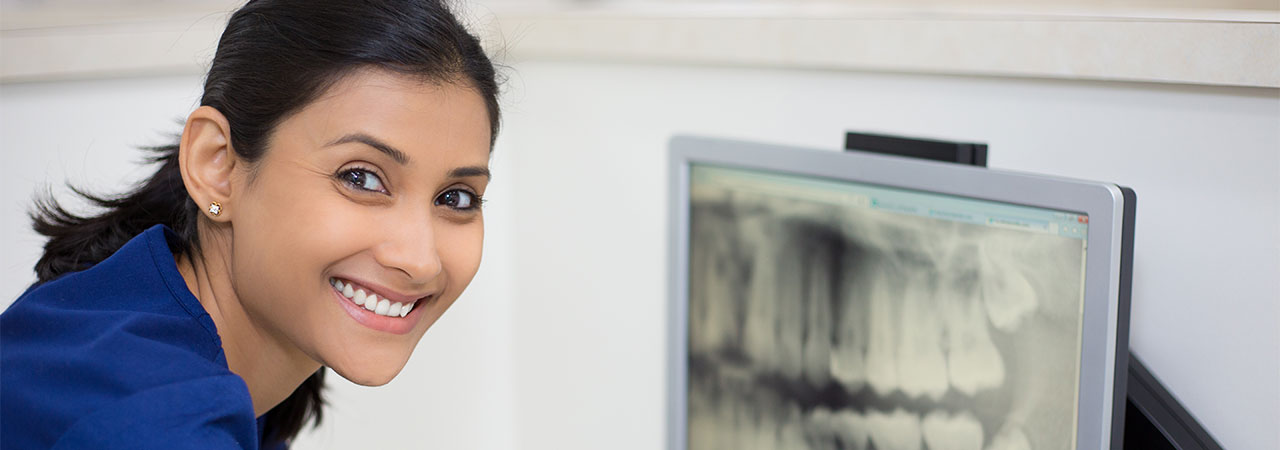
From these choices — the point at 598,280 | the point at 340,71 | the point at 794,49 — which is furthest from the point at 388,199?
the point at 598,280

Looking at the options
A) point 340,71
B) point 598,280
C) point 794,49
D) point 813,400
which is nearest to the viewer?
point 340,71

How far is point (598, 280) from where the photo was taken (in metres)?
1.38

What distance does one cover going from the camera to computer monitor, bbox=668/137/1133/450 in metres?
0.68

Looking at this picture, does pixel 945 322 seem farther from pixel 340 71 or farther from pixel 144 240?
pixel 144 240

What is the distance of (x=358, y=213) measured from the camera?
715 mm

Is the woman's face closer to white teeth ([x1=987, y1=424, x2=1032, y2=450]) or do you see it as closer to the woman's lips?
the woman's lips

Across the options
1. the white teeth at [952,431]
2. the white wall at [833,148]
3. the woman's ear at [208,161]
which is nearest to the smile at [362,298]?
the woman's ear at [208,161]

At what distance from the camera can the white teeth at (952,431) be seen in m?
0.75

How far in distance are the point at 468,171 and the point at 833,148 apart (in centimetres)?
47

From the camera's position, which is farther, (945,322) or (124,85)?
(124,85)

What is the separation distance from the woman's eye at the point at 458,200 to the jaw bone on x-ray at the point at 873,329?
0.21 meters

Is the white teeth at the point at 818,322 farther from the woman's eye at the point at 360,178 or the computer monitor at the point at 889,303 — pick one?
the woman's eye at the point at 360,178

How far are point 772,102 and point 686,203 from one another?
28 cm

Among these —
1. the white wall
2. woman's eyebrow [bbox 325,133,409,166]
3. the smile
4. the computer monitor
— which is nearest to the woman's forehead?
woman's eyebrow [bbox 325,133,409,166]
